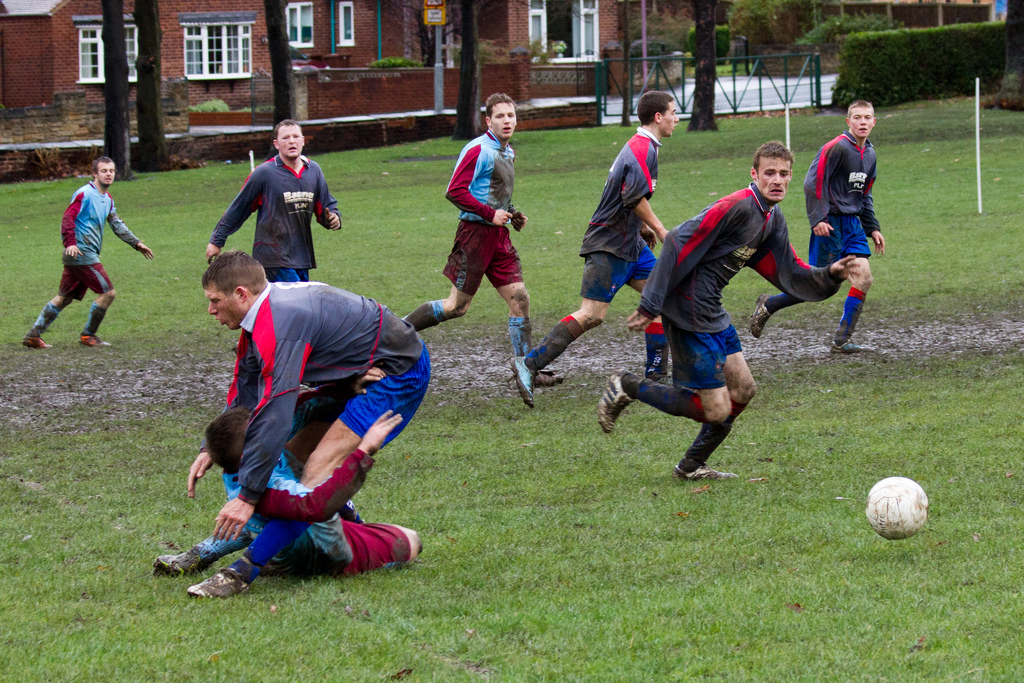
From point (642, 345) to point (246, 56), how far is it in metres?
38.5

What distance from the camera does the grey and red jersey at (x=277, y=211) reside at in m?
9.55

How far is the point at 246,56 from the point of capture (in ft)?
151

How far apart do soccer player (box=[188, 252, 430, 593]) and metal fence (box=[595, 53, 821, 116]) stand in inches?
1181

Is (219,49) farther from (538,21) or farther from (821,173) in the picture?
(821,173)

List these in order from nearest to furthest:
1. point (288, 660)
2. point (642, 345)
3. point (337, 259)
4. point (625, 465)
→ point (288, 660), point (625, 465), point (642, 345), point (337, 259)

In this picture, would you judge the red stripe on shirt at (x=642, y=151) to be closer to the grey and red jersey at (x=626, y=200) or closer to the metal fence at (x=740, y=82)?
the grey and red jersey at (x=626, y=200)

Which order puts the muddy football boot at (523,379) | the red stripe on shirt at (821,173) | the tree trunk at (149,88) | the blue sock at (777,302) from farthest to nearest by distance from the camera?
1. the tree trunk at (149,88)
2. the red stripe on shirt at (821,173)
3. the blue sock at (777,302)
4. the muddy football boot at (523,379)

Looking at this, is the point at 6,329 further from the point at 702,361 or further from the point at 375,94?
the point at 375,94

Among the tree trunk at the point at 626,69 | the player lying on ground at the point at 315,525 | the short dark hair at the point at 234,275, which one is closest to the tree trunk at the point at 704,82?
the tree trunk at the point at 626,69

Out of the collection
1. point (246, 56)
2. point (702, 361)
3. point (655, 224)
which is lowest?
point (702, 361)

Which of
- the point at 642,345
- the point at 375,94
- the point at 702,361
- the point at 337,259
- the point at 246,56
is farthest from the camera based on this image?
the point at 246,56

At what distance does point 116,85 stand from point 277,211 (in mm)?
18875

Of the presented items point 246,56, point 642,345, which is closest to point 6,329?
point 642,345

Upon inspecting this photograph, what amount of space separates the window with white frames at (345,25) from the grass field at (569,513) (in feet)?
125
